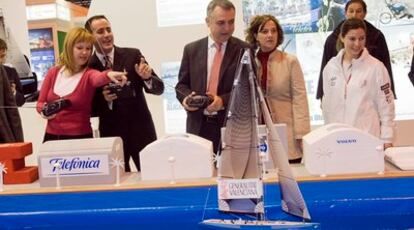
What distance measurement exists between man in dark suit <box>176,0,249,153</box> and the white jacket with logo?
1.31ft

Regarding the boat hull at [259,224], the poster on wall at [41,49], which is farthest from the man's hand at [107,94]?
the poster on wall at [41,49]

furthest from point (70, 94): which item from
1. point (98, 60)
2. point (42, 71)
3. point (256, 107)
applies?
point (42, 71)

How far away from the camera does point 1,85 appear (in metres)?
2.44

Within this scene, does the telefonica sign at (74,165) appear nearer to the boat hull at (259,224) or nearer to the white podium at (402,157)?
the boat hull at (259,224)

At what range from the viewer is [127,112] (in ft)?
6.92

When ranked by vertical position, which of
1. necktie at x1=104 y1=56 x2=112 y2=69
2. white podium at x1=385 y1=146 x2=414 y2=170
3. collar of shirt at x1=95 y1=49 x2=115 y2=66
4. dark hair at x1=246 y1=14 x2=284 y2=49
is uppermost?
dark hair at x1=246 y1=14 x2=284 y2=49

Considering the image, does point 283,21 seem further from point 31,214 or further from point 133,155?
point 31,214

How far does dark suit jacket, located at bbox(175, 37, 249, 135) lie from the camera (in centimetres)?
195

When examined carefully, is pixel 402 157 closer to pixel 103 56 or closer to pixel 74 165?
pixel 74 165

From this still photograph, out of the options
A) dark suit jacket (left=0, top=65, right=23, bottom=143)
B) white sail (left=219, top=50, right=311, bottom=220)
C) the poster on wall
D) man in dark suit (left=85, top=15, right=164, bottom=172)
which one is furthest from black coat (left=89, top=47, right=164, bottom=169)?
the poster on wall

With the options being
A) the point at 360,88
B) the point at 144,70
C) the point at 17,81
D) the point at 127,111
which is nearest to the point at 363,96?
the point at 360,88

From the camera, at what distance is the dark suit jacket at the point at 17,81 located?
2467 millimetres

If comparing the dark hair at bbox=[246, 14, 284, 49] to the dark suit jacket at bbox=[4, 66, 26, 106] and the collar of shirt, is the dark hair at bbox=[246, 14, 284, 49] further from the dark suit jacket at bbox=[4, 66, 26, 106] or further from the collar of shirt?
the dark suit jacket at bbox=[4, 66, 26, 106]

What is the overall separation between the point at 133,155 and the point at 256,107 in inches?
48.1
